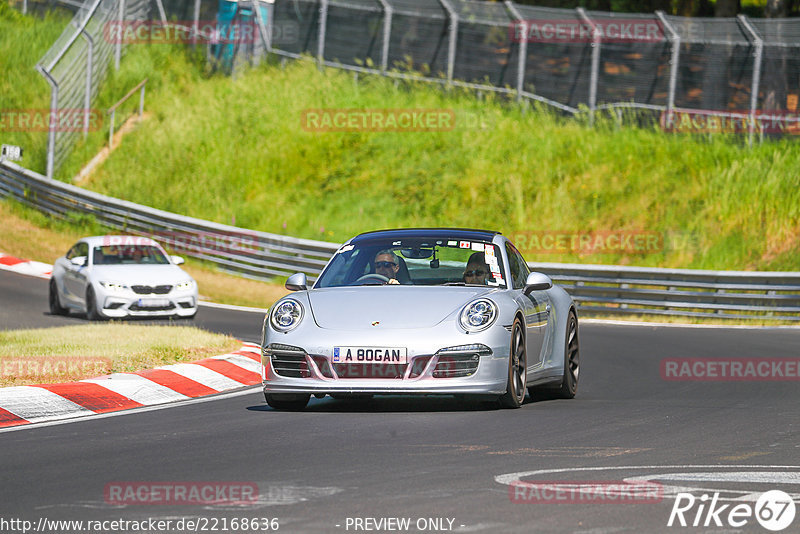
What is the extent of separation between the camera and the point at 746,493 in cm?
642

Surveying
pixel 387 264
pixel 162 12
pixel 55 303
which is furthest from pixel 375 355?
pixel 162 12

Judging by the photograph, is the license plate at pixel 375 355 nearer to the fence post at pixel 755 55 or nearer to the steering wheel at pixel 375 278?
the steering wheel at pixel 375 278

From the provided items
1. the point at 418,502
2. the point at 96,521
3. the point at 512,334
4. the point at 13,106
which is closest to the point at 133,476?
the point at 96,521

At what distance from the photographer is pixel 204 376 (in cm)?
1229

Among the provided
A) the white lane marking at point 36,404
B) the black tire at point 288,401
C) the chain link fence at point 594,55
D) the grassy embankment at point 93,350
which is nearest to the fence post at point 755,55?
the chain link fence at point 594,55

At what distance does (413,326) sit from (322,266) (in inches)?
692

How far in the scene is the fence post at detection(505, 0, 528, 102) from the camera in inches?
1228

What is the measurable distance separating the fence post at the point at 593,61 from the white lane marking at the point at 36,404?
71.0 feet

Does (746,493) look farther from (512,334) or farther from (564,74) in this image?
(564,74)

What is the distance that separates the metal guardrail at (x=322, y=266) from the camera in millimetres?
23891

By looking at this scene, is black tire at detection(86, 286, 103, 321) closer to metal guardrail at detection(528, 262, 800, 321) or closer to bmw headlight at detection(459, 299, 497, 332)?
metal guardrail at detection(528, 262, 800, 321)

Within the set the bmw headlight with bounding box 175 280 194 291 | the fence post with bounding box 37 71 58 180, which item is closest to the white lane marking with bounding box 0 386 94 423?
the bmw headlight with bounding box 175 280 194 291

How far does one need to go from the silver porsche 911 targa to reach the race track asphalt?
253 millimetres

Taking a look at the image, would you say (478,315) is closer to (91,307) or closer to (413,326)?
(413,326)
